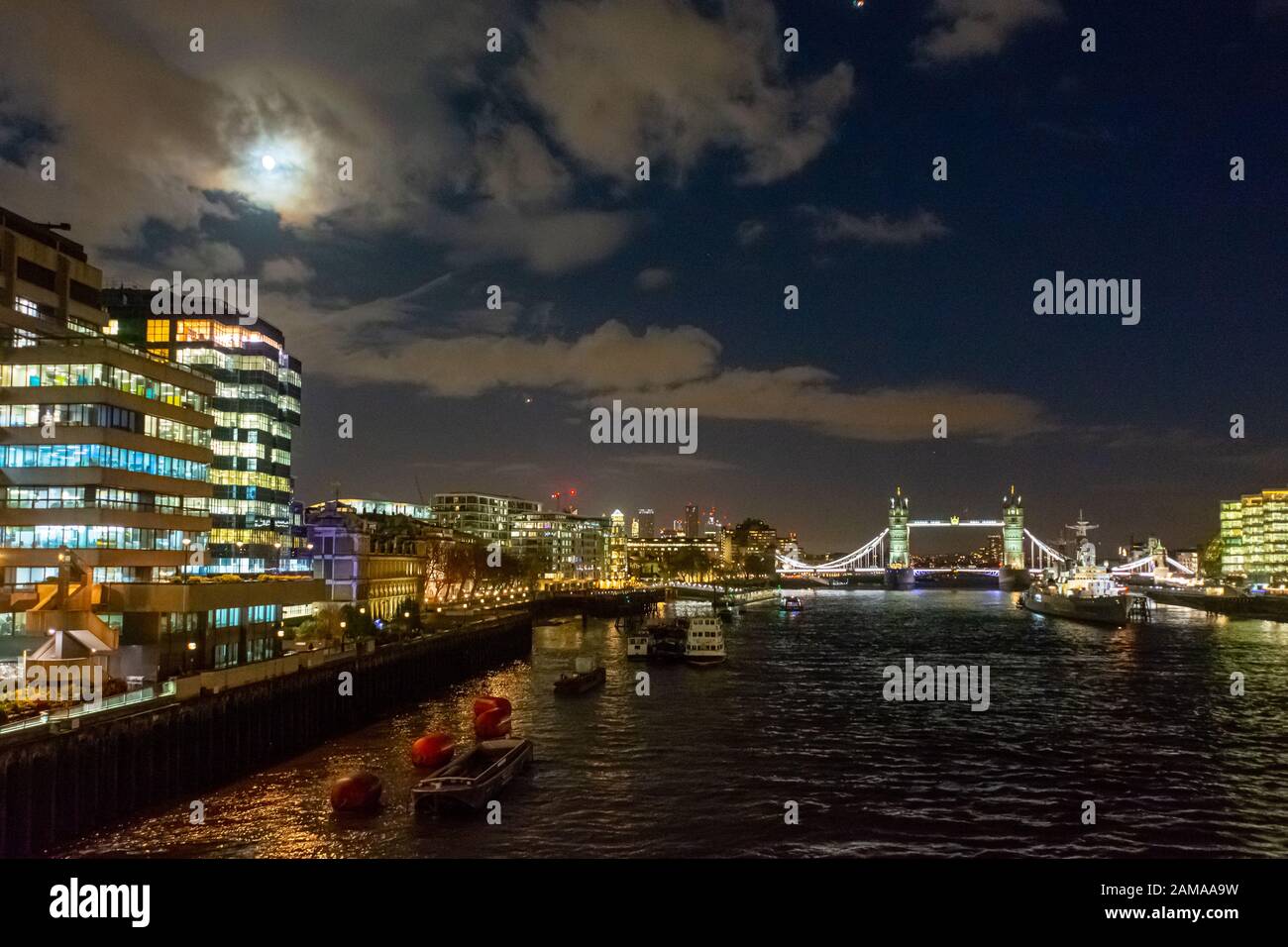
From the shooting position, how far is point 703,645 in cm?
8312

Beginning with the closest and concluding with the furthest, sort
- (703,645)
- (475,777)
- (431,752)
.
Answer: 1. (475,777)
2. (431,752)
3. (703,645)

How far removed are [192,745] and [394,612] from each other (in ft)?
189

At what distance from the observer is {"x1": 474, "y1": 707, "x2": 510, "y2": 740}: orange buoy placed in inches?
1799

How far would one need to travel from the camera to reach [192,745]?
35.1 meters

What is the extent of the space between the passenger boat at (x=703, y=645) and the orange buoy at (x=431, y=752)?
43.3 m

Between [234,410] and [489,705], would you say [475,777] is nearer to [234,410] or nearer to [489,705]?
[489,705]

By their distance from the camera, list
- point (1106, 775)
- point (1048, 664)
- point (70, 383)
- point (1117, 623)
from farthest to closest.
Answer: point (1117, 623), point (1048, 664), point (70, 383), point (1106, 775)

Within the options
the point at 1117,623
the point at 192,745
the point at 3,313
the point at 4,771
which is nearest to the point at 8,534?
the point at 3,313

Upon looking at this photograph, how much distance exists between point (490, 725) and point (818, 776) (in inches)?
623
